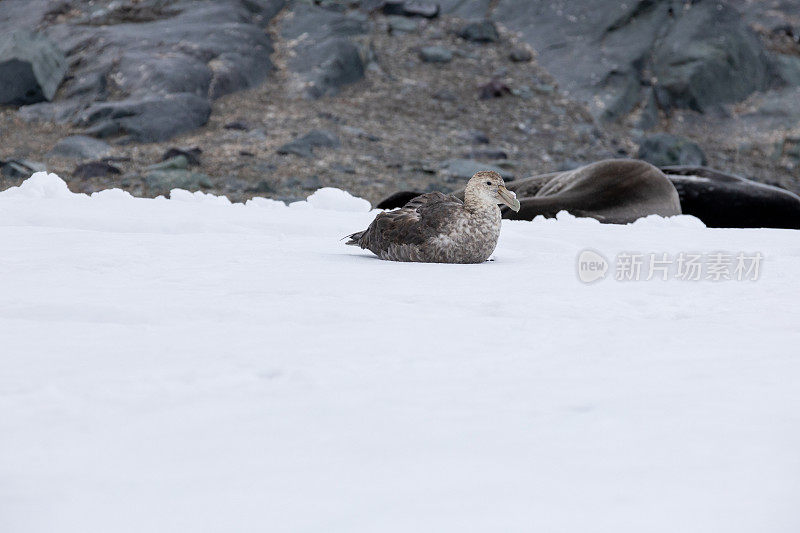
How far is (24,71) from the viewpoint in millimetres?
12055

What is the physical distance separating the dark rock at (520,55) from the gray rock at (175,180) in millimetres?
→ 7040

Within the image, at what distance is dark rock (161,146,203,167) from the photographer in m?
10.5

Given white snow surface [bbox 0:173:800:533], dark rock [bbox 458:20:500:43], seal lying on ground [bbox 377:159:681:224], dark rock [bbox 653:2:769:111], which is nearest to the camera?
white snow surface [bbox 0:173:800:533]

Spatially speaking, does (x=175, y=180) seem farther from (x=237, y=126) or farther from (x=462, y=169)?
(x=462, y=169)

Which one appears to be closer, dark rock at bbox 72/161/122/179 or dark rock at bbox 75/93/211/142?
dark rock at bbox 72/161/122/179

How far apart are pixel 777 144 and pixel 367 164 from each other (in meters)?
7.28

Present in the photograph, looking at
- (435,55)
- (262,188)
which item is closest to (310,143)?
(262,188)

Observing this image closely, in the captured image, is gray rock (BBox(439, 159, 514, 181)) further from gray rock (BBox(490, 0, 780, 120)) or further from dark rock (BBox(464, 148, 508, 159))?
gray rock (BBox(490, 0, 780, 120))

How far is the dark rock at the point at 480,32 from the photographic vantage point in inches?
592

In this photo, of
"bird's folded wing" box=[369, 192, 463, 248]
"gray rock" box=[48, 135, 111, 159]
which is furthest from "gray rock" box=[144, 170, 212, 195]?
"bird's folded wing" box=[369, 192, 463, 248]

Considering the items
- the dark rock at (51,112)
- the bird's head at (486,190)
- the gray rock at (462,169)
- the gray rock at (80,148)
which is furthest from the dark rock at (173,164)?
the bird's head at (486,190)

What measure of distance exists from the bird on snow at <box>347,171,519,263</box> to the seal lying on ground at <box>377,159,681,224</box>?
8.88 feet

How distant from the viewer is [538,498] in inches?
51.3

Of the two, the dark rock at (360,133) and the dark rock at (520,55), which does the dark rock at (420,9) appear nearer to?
the dark rock at (520,55)
